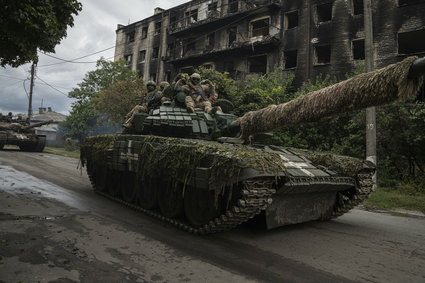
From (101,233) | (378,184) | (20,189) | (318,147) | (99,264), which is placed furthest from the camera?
(318,147)

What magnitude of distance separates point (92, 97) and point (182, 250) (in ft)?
91.5

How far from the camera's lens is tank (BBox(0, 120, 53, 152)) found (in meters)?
20.9

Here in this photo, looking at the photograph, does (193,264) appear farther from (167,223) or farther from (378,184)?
(378,184)

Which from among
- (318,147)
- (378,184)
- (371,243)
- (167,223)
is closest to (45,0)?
(167,223)

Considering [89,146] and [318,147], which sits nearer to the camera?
[89,146]

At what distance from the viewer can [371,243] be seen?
530cm

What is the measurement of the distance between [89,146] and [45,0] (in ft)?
14.7

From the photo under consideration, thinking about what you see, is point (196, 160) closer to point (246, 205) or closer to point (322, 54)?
point (246, 205)

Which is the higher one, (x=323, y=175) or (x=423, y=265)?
(x=323, y=175)

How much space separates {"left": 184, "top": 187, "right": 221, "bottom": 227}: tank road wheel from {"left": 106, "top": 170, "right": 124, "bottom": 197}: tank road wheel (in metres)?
2.81

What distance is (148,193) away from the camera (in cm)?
701

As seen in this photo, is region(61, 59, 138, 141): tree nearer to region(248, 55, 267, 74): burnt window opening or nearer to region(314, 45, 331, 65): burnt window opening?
region(248, 55, 267, 74): burnt window opening

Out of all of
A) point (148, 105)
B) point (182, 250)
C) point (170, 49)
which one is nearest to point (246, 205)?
point (182, 250)

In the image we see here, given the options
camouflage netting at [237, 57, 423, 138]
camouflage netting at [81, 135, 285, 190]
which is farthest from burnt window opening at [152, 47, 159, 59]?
camouflage netting at [237, 57, 423, 138]
